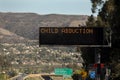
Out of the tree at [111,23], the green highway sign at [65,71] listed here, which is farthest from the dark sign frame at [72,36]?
the green highway sign at [65,71]

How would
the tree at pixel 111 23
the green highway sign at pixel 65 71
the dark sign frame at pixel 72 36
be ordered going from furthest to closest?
1. the green highway sign at pixel 65 71
2. the tree at pixel 111 23
3. the dark sign frame at pixel 72 36

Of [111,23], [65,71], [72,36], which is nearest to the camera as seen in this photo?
[72,36]

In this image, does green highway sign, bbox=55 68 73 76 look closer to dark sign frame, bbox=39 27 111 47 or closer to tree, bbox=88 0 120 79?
tree, bbox=88 0 120 79

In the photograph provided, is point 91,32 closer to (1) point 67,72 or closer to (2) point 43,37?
(2) point 43,37

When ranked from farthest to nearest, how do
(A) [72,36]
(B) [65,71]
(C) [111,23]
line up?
(B) [65,71]
(C) [111,23]
(A) [72,36]

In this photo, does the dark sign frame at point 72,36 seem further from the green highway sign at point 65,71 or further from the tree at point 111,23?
the green highway sign at point 65,71

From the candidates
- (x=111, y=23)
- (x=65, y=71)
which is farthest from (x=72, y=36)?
(x=65, y=71)

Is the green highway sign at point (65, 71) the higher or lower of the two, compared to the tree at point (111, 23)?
lower

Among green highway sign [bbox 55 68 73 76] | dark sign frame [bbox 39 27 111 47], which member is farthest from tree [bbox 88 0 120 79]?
green highway sign [bbox 55 68 73 76]

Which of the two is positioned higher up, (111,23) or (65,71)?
(111,23)

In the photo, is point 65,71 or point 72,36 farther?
point 65,71

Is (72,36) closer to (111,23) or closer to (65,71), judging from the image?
(111,23)

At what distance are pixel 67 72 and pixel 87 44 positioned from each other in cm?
4573

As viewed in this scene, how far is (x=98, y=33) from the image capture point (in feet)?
129
